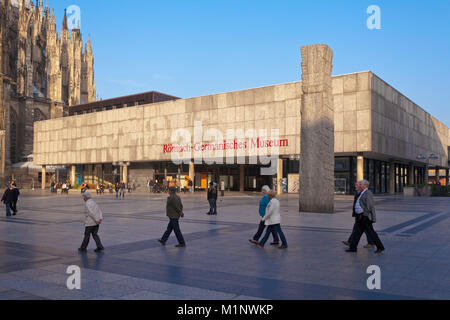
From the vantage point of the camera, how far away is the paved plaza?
20.2 feet

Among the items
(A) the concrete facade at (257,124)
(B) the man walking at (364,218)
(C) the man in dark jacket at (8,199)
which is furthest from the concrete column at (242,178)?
(B) the man walking at (364,218)

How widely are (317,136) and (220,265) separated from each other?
41.5 feet

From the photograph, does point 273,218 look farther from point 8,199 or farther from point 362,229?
point 8,199

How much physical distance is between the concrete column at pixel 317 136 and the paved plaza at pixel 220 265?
5.78 m

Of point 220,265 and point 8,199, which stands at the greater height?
point 8,199

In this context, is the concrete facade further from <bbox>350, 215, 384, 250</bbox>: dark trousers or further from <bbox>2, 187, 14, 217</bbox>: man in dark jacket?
<bbox>350, 215, 384, 250</bbox>: dark trousers

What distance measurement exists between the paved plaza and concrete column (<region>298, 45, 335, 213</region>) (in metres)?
Answer: 5.78

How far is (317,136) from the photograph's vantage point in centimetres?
1956

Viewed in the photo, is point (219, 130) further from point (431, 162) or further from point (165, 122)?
point (431, 162)

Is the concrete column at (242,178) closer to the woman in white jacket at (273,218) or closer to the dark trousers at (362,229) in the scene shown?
the woman in white jacket at (273,218)

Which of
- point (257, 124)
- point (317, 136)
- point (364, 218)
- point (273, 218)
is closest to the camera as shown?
point (364, 218)

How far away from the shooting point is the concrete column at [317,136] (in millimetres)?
19516

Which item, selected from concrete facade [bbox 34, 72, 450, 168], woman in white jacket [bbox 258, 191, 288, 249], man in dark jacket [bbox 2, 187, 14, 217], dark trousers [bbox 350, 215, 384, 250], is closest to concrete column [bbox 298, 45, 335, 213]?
woman in white jacket [bbox 258, 191, 288, 249]

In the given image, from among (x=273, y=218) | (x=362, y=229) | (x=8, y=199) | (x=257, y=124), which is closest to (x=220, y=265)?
(x=273, y=218)
